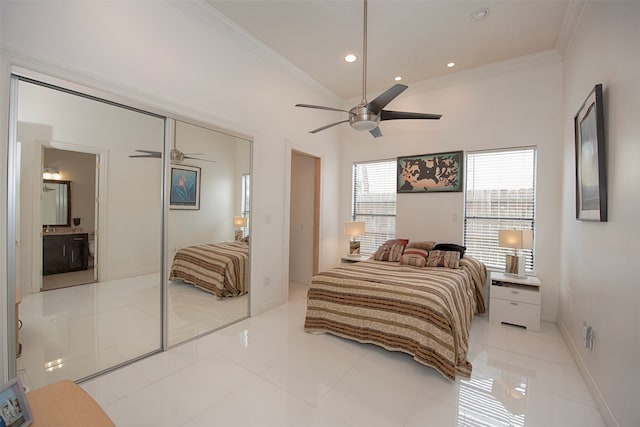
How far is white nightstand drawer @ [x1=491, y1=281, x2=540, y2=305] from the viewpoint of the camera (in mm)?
3207

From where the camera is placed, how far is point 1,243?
1744mm

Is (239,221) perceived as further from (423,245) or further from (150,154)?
(423,245)

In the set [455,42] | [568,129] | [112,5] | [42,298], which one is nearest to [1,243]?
[42,298]

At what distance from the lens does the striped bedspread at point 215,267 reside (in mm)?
2913

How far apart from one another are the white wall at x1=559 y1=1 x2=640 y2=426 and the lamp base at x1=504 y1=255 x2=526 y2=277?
32.2 inches

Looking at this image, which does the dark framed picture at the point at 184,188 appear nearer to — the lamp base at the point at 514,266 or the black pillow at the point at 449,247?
the black pillow at the point at 449,247

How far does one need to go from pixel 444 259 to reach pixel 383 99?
2.32 metres

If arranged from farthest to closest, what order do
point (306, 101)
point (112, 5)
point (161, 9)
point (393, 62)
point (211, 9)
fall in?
point (306, 101) → point (393, 62) → point (211, 9) → point (161, 9) → point (112, 5)

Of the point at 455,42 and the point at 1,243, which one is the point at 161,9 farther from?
the point at 455,42

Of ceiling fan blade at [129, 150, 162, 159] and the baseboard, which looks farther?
ceiling fan blade at [129, 150, 162, 159]

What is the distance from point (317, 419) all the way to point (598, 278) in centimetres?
233

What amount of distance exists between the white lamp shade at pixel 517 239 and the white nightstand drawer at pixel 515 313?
2.29ft

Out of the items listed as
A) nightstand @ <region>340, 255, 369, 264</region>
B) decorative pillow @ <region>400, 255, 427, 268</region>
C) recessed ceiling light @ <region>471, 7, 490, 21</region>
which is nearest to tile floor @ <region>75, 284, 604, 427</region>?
decorative pillow @ <region>400, 255, 427, 268</region>

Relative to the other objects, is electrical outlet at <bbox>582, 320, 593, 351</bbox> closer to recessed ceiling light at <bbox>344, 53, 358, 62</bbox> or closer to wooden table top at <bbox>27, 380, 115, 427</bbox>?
wooden table top at <bbox>27, 380, 115, 427</bbox>
